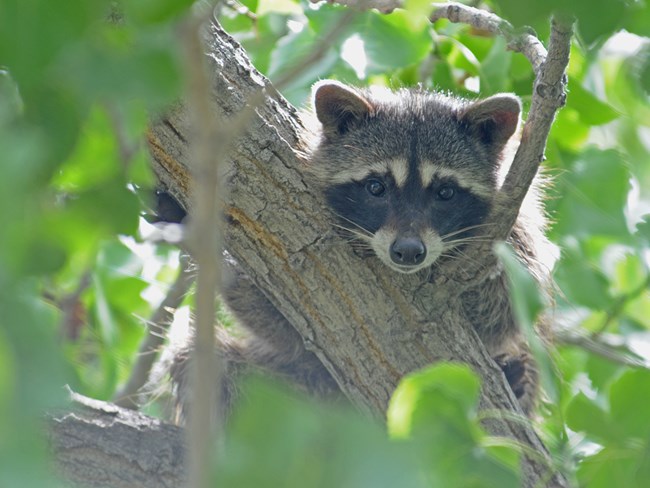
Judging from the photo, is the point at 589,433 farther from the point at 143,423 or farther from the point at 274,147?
the point at 143,423

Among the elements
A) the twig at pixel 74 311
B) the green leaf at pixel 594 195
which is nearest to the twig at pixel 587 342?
the green leaf at pixel 594 195

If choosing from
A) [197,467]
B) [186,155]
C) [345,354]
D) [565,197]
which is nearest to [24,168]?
[197,467]

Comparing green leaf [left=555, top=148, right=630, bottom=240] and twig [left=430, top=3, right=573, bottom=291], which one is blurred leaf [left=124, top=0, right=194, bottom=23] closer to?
twig [left=430, top=3, right=573, bottom=291]

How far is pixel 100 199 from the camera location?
1.79 metres

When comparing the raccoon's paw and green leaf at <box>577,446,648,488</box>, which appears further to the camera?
the raccoon's paw

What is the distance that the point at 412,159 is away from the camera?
510 centimetres

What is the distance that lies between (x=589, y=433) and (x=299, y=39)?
10.9 ft

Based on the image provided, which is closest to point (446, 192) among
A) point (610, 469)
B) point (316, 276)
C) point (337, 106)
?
point (337, 106)

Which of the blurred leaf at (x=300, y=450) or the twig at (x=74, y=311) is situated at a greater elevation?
the blurred leaf at (x=300, y=450)

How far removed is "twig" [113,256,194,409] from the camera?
20.6ft

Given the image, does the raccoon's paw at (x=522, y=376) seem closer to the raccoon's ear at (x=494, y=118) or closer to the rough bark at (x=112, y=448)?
the raccoon's ear at (x=494, y=118)

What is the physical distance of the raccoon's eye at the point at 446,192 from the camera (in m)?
5.15

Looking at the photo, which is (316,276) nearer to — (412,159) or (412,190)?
(412,190)

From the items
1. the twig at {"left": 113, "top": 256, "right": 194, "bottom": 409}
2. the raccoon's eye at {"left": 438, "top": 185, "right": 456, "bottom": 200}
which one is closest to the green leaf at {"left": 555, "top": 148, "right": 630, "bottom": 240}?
the raccoon's eye at {"left": 438, "top": 185, "right": 456, "bottom": 200}
